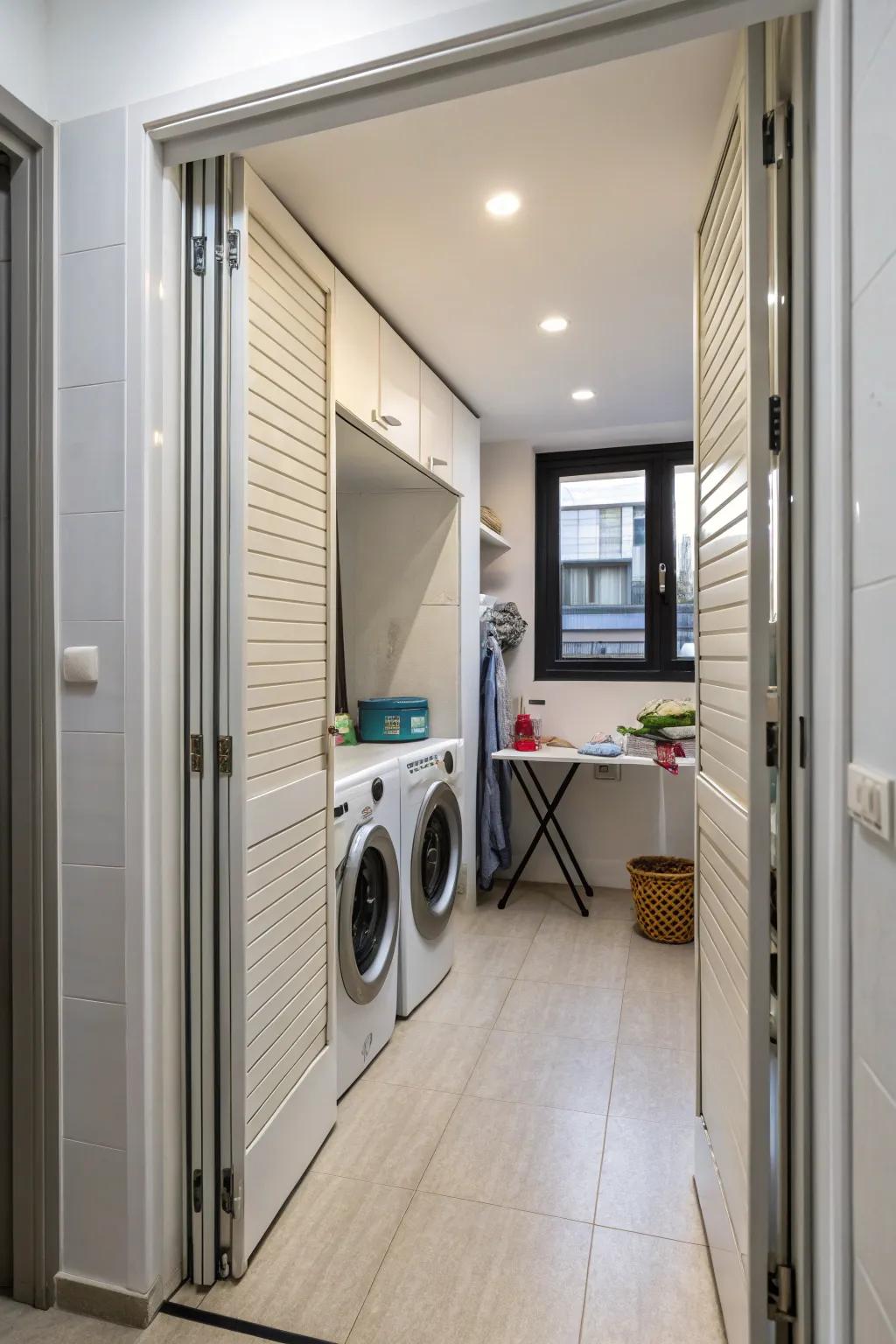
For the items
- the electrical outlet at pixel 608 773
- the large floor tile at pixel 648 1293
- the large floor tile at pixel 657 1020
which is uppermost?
the electrical outlet at pixel 608 773

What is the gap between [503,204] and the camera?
1.86 m

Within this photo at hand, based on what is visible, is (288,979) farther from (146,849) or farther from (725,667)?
(725,667)

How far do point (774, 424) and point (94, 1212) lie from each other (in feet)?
5.77

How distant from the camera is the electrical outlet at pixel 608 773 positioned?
3.94 meters

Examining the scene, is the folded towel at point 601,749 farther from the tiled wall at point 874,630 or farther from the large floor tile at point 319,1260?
the tiled wall at point 874,630

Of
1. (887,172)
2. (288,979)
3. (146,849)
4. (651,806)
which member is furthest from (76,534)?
(651,806)

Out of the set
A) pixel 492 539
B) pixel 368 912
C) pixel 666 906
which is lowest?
pixel 666 906

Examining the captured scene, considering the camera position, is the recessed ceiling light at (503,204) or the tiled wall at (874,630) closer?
the tiled wall at (874,630)

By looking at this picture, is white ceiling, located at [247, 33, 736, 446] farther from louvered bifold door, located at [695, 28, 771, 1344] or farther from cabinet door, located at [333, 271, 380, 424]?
louvered bifold door, located at [695, 28, 771, 1344]

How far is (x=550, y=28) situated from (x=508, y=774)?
317 centimetres

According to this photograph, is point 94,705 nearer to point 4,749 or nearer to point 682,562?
point 4,749

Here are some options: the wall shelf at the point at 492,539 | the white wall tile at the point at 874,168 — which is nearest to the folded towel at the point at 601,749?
the wall shelf at the point at 492,539

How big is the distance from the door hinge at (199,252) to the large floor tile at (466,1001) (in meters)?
2.27

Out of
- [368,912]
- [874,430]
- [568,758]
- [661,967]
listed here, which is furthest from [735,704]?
[568,758]
